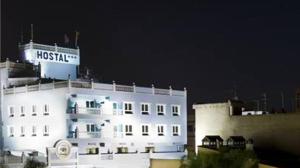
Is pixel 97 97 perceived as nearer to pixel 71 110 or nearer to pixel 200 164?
pixel 71 110

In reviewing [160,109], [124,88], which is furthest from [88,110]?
[160,109]

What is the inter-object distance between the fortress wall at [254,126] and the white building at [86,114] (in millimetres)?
3581

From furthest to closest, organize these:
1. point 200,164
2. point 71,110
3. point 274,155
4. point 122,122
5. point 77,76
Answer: point 77,76 < point 122,122 < point 71,110 < point 274,155 < point 200,164

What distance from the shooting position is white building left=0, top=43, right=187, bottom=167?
38750 millimetres

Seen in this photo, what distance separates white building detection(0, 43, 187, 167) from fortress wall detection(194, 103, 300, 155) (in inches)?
141

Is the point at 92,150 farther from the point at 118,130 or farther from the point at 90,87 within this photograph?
the point at 90,87

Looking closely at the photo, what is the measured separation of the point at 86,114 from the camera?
129ft

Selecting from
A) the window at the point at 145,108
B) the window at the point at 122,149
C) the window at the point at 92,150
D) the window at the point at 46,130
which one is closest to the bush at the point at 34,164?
the window at the point at 46,130

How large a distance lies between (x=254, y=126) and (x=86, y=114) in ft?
33.0

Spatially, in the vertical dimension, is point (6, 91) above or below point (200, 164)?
above

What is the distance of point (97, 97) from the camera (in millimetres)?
40250

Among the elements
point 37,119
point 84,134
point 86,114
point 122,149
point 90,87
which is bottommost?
point 122,149

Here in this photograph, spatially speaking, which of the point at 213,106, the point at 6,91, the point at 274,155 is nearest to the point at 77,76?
the point at 6,91

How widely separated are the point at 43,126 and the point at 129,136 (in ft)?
19.1
